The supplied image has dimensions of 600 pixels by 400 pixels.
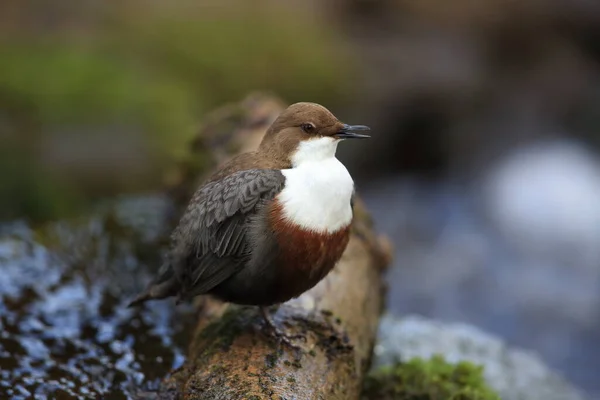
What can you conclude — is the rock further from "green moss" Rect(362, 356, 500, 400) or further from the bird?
the bird

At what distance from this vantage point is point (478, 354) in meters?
5.20

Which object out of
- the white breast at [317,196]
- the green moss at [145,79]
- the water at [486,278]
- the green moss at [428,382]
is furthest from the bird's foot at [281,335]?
the water at [486,278]

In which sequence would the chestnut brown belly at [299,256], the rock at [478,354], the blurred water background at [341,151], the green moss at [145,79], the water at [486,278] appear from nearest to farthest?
the chestnut brown belly at [299,256] → the rock at [478,354] → the blurred water background at [341,151] → the water at [486,278] → the green moss at [145,79]

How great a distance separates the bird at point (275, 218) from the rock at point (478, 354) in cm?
145

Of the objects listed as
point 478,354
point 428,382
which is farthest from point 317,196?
point 478,354

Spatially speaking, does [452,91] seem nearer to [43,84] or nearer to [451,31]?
[451,31]

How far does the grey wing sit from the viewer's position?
3576 millimetres

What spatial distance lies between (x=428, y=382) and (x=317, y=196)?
142cm

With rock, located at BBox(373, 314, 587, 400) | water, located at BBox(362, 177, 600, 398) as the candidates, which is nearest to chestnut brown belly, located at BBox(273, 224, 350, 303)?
rock, located at BBox(373, 314, 587, 400)

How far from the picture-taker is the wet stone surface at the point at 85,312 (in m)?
4.11

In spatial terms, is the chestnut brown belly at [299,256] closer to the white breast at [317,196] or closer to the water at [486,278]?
the white breast at [317,196]

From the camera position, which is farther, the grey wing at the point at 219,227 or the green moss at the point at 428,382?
the green moss at the point at 428,382

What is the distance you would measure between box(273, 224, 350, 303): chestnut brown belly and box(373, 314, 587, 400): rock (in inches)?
54.9

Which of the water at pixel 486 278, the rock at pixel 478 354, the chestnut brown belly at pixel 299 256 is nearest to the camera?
the chestnut brown belly at pixel 299 256
